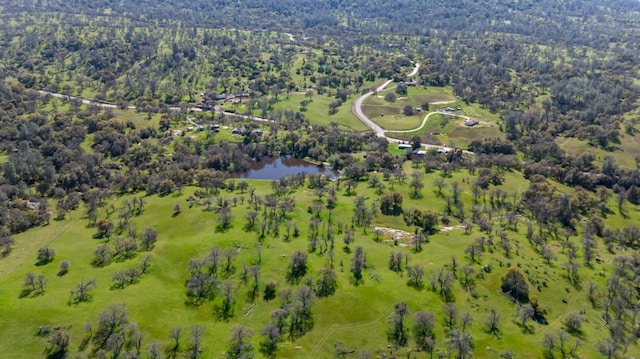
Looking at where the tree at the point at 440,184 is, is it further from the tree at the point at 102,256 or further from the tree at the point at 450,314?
the tree at the point at 102,256

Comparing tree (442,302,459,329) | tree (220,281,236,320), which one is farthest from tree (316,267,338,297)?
tree (442,302,459,329)

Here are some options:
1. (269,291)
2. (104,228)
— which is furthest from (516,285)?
(104,228)

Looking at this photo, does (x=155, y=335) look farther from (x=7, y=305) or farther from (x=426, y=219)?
(x=426, y=219)

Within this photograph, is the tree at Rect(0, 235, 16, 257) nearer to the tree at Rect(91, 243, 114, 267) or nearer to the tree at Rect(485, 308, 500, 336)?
the tree at Rect(91, 243, 114, 267)

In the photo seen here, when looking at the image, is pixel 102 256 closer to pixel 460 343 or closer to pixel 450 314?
pixel 450 314

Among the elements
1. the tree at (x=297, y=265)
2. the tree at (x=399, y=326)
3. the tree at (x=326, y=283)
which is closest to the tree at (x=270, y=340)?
the tree at (x=326, y=283)

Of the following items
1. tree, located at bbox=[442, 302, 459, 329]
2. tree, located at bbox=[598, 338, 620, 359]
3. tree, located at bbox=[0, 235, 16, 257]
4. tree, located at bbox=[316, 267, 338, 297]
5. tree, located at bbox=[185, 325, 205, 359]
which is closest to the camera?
tree, located at bbox=[185, 325, 205, 359]

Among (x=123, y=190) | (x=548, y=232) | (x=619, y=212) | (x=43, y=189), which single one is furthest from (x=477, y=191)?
(x=43, y=189)
